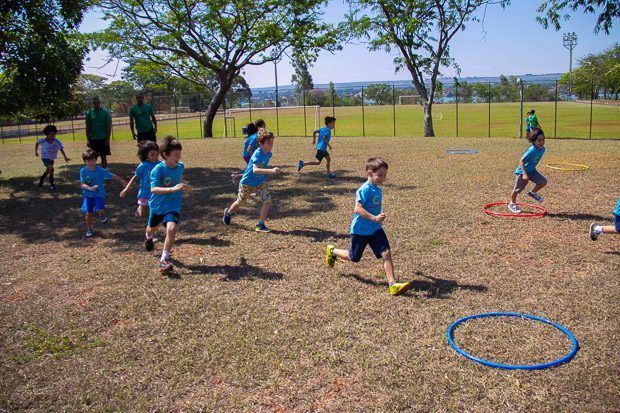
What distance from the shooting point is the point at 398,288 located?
5.02 m

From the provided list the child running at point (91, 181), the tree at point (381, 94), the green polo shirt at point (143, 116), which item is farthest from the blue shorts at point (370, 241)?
the tree at point (381, 94)

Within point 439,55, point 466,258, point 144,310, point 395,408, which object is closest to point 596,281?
point 466,258

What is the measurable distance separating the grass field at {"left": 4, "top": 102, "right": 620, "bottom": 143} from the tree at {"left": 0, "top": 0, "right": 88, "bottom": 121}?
56.5 ft

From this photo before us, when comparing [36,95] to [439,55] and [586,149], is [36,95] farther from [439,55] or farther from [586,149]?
[439,55]

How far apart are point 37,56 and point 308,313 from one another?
12603mm

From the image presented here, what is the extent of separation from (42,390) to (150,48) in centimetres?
2777

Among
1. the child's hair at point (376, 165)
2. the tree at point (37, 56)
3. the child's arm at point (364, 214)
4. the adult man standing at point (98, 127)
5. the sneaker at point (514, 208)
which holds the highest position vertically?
the tree at point (37, 56)

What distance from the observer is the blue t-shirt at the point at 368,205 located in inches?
202

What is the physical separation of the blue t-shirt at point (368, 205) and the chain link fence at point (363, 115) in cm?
2415

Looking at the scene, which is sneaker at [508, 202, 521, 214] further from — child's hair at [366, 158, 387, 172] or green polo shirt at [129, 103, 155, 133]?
green polo shirt at [129, 103, 155, 133]

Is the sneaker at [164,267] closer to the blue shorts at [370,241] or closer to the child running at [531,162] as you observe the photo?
the blue shorts at [370,241]

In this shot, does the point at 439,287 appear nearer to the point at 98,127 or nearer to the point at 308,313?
the point at 308,313

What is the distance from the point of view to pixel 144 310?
16.1 ft

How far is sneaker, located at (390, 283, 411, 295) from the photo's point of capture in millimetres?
5008
